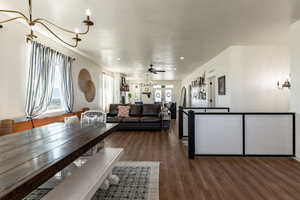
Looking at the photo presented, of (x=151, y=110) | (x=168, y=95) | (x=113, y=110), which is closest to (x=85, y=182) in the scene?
(x=151, y=110)

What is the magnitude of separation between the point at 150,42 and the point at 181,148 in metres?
2.77

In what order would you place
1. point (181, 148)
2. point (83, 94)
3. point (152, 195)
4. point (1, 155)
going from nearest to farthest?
point (1, 155), point (152, 195), point (181, 148), point (83, 94)

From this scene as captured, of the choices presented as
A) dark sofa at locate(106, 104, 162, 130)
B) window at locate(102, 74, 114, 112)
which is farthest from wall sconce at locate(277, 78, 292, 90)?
window at locate(102, 74, 114, 112)

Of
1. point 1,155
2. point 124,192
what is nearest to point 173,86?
point 124,192

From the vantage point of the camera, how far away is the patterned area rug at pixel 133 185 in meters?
2.21

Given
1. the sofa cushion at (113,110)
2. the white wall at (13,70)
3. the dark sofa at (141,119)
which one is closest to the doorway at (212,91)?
the dark sofa at (141,119)

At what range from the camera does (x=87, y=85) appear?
6.52 metres

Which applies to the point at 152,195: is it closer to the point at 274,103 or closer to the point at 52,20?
the point at 52,20

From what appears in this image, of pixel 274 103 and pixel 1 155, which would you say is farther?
pixel 274 103

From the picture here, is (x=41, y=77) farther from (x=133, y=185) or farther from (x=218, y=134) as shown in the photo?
(x=218, y=134)

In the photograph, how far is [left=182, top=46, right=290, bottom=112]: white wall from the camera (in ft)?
15.9

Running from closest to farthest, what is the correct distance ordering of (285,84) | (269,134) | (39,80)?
1. (269,134)
2. (39,80)
3. (285,84)

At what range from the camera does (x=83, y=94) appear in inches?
246

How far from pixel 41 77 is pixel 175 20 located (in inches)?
121
